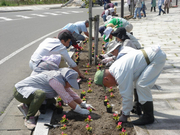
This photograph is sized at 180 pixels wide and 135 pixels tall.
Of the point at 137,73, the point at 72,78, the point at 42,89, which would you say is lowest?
the point at 42,89

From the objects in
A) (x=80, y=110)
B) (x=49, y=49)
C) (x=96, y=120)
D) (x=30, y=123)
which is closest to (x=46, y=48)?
(x=49, y=49)

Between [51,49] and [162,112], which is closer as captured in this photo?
[162,112]

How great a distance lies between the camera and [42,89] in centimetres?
432

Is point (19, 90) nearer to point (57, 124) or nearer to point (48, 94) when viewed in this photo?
point (48, 94)

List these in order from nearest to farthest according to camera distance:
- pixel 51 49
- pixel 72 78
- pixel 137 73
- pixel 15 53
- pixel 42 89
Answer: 1. pixel 137 73
2. pixel 72 78
3. pixel 42 89
4. pixel 51 49
5. pixel 15 53

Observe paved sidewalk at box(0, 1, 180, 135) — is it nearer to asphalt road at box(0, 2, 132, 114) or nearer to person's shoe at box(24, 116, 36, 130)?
person's shoe at box(24, 116, 36, 130)

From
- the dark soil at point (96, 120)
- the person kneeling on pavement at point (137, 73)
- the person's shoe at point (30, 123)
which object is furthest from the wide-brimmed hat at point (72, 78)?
the person's shoe at point (30, 123)

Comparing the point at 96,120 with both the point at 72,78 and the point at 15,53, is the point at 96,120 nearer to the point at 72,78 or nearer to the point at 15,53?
the point at 72,78

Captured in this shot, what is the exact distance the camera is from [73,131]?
4.00m

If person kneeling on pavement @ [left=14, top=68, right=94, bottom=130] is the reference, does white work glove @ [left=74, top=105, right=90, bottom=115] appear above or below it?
below

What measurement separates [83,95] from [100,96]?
1.17 feet

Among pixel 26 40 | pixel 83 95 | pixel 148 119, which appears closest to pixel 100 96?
pixel 83 95

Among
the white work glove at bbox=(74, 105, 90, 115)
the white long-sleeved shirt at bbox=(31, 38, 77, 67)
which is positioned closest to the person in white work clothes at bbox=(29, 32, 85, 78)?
the white long-sleeved shirt at bbox=(31, 38, 77, 67)

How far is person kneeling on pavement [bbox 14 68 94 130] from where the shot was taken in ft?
13.7
